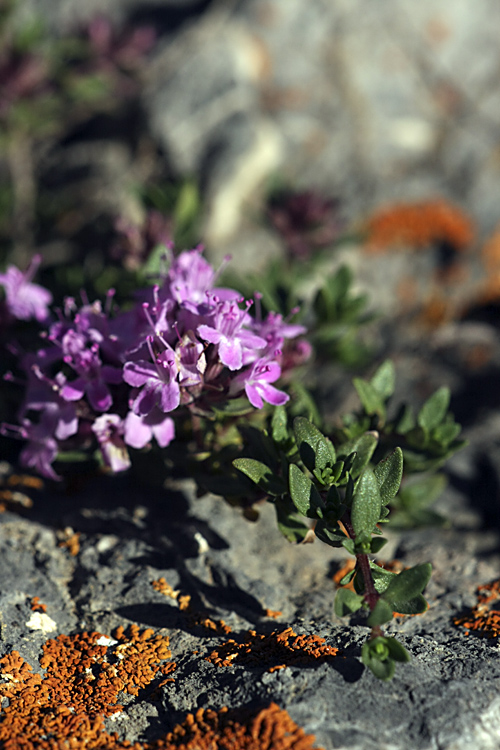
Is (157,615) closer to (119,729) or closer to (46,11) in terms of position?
(119,729)

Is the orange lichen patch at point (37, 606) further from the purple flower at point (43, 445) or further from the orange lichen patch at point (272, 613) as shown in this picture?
the orange lichen patch at point (272, 613)

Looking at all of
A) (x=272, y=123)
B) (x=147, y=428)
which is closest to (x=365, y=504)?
(x=147, y=428)

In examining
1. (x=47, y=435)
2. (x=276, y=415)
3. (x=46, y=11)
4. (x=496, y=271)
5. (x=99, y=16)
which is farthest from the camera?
Answer: (x=46, y=11)

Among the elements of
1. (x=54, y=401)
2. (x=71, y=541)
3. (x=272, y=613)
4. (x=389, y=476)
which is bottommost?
(x=71, y=541)

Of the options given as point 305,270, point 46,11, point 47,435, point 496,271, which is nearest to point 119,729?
point 47,435

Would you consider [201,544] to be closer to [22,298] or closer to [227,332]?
[227,332]

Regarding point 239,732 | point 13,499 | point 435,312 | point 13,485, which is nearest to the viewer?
point 239,732
